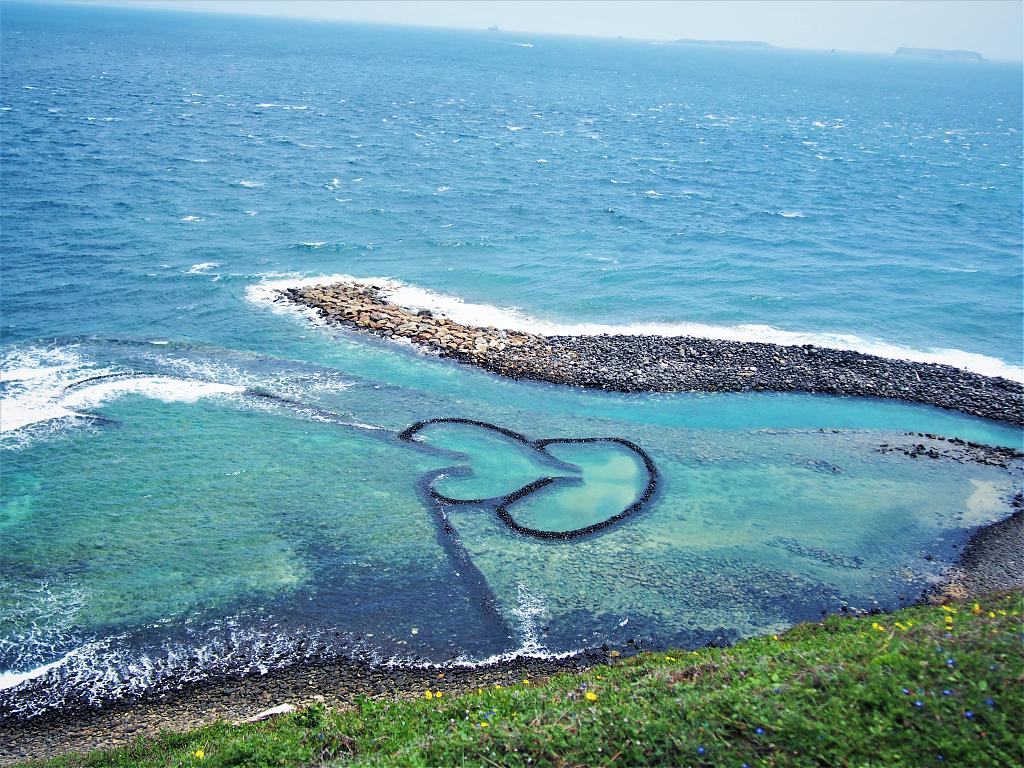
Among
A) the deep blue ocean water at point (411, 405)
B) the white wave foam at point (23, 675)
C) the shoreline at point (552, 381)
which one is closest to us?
the shoreline at point (552, 381)

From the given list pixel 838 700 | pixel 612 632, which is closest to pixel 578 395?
pixel 612 632

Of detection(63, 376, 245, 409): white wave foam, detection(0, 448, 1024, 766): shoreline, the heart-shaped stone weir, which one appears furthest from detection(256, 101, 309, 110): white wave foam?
detection(0, 448, 1024, 766): shoreline

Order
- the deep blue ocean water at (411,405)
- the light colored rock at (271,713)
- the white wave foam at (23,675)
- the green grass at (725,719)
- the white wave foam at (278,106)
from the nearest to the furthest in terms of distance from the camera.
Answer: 1. the green grass at (725,719)
2. the light colored rock at (271,713)
3. the white wave foam at (23,675)
4. the deep blue ocean water at (411,405)
5. the white wave foam at (278,106)

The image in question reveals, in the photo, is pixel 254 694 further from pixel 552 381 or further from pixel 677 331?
pixel 677 331

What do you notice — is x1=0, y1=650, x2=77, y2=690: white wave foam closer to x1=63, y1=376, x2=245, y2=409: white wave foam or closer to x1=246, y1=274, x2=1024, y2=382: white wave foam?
x1=63, y1=376, x2=245, y2=409: white wave foam

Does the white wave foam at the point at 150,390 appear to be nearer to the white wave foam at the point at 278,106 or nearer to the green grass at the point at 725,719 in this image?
the green grass at the point at 725,719

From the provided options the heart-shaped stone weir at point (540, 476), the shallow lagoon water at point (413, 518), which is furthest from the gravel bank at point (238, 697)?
the heart-shaped stone weir at point (540, 476)

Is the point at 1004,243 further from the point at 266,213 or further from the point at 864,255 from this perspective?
the point at 266,213
